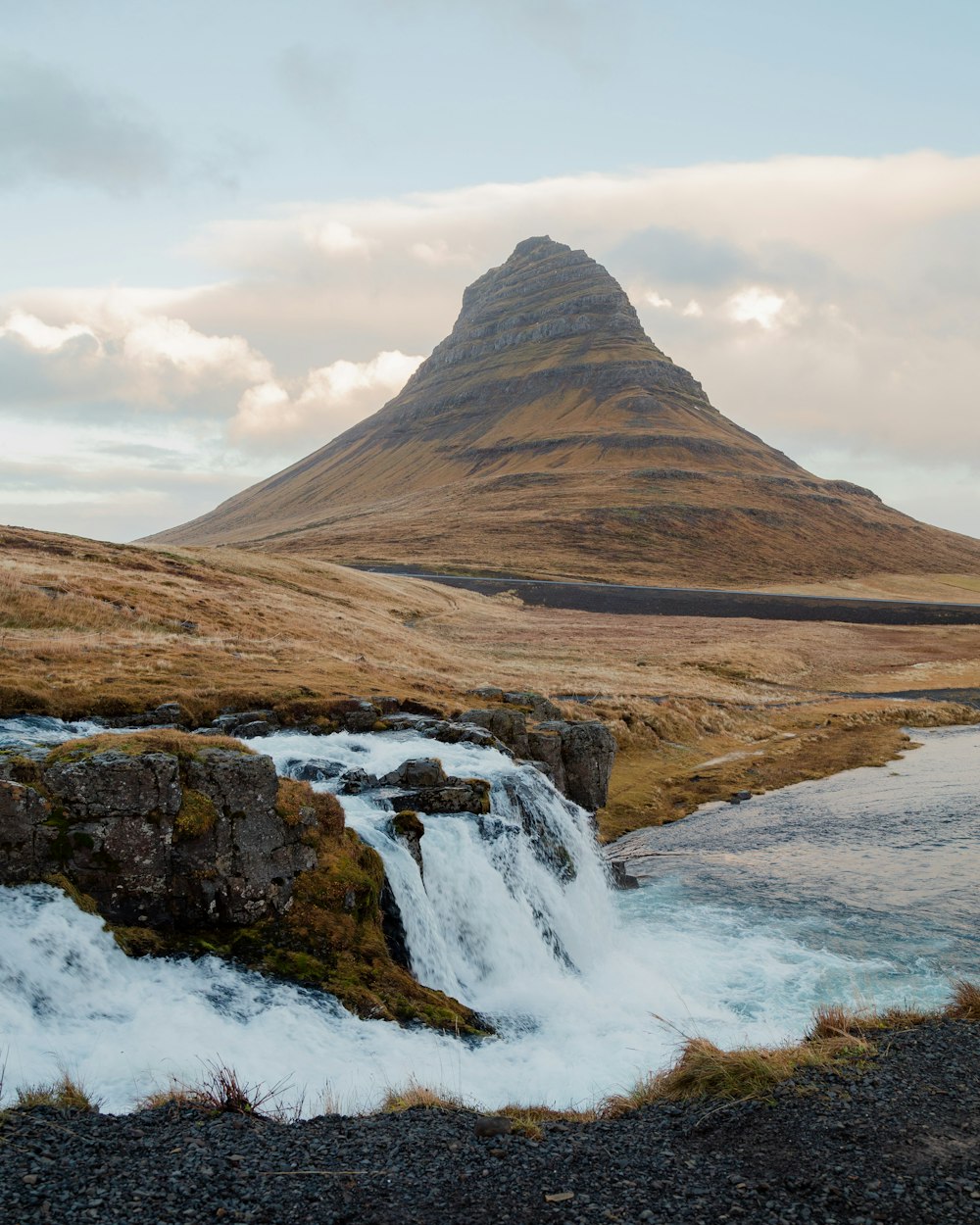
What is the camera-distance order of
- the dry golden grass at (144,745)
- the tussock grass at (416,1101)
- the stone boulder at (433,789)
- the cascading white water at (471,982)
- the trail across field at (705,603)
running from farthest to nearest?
the trail across field at (705,603) → the stone boulder at (433,789) → the dry golden grass at (144,745) → the cascading white water at (471,982) → the tussock grass at (416,1101)

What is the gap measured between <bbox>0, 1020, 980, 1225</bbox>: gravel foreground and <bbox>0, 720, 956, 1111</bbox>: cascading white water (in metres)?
1.83

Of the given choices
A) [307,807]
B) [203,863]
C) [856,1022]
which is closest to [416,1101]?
[203,863]

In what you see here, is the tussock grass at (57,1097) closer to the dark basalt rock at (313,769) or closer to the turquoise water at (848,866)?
the dark basalt rock at (313,769)

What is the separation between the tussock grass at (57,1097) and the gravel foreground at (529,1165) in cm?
26

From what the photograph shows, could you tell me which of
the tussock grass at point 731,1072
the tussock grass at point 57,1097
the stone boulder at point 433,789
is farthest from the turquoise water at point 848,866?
the tussock grass at point 57,1097

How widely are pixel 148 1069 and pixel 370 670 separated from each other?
34884 mm

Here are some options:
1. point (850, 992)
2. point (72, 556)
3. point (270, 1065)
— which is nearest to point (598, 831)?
point (850, 992)

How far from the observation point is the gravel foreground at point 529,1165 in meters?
9.87

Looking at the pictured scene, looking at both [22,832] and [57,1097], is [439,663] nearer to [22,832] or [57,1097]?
[22,832]

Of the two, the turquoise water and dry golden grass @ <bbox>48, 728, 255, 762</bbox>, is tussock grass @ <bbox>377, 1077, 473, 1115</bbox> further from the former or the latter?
the turquoise water

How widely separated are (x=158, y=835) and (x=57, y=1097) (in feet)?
21.6

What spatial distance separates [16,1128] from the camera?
1101 cm

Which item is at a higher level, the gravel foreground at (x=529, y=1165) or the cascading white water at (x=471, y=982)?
the gravel foreground at (x=529, y=1165)

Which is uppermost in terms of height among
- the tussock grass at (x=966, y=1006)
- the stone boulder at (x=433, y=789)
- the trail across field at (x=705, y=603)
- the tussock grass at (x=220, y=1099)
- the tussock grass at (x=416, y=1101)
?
the trail across field at (x=705, y=603)
